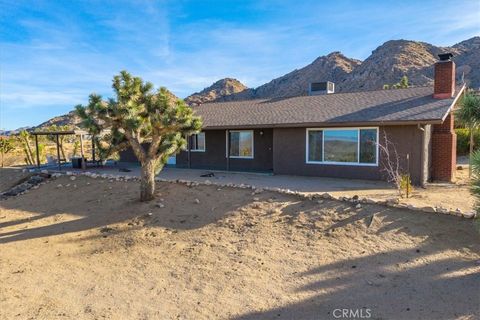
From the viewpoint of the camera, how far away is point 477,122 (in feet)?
23.0

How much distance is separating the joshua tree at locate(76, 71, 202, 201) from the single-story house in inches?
183

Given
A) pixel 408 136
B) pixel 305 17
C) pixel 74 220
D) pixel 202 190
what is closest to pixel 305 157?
pixel 408 136

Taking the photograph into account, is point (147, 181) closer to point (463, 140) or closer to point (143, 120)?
point (143, 120)

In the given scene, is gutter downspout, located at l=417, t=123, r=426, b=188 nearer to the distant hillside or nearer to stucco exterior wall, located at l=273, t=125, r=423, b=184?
stucco exterior wall, located at l=273, t=125, r=423, b=184

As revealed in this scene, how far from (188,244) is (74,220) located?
13.6 feet

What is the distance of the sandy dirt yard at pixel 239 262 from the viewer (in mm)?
5031

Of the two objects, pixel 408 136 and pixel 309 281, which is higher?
pixel 408 136

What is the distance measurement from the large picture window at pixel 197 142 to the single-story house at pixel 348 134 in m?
0.40

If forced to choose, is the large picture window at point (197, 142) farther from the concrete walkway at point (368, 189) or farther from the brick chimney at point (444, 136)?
the brick chimney at point (444, 136)

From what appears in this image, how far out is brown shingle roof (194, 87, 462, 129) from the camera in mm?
11664

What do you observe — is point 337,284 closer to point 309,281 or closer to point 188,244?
point 309,281

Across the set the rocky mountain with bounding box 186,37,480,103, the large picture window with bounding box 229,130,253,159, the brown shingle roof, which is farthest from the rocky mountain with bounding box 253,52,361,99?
the large picture window with bounding box 229,130,253,159

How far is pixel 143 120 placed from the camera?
9664 millimetres

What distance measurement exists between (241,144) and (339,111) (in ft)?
14.9
